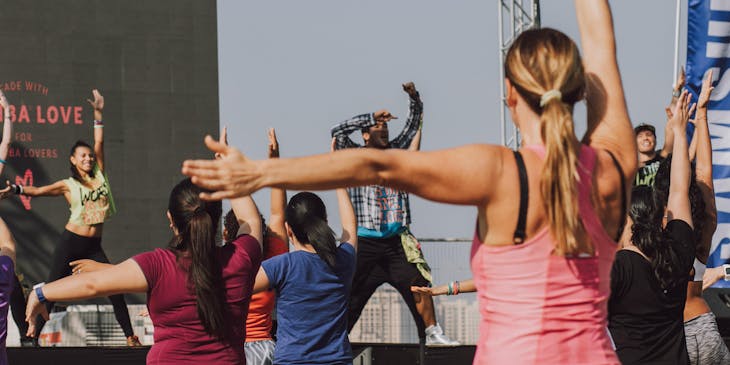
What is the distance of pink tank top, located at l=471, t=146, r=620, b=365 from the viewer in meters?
2.70

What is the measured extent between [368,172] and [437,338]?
6.58 meters

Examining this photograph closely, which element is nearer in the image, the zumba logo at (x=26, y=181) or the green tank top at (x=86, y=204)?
the green tank top at (x=86, y=204)

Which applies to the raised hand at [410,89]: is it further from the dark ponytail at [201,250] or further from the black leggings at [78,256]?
the dark ponytail at [201,250]

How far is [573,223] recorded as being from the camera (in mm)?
2658

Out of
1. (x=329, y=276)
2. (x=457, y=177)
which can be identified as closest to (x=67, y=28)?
(x=329, y=276)

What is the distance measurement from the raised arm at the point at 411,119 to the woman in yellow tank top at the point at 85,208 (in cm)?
264

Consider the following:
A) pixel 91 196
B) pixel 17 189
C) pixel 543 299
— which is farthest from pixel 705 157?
pixel 17 189

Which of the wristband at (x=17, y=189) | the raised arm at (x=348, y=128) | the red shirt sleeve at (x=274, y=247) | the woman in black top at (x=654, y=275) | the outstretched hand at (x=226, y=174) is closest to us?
the outstretched hand at (x=226, y=174)

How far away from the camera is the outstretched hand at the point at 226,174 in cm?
253

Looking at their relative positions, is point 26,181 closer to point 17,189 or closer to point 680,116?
point 17,189

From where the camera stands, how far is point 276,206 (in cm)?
582

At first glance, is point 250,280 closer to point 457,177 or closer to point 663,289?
point 663,289

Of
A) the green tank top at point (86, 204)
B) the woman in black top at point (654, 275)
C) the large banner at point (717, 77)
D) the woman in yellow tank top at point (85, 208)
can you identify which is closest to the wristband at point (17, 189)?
the woman in yellow tank top at point (85, 208)

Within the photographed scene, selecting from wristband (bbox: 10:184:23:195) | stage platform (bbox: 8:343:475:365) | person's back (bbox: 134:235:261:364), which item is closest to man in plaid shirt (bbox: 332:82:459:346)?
stage platform (bbox: 8:343:475:365)
